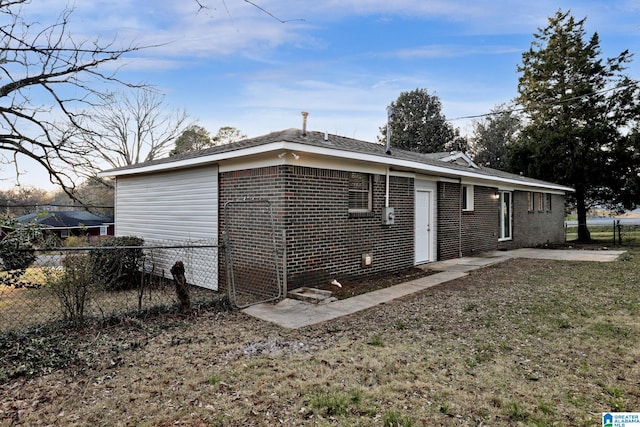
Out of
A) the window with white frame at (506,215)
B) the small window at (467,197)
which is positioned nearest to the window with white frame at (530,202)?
the window with white frame at (506,215)

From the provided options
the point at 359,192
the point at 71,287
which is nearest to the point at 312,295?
the point at 359,192

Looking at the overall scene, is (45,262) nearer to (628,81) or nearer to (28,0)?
(28,0)

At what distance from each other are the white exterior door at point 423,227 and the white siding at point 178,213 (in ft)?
17.4

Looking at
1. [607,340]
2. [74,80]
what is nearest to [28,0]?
[74,80]

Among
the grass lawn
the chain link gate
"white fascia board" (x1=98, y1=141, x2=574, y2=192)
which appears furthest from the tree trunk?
the chain link gate

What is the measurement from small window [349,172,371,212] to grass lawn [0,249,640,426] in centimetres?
294

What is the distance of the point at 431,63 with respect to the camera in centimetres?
1550

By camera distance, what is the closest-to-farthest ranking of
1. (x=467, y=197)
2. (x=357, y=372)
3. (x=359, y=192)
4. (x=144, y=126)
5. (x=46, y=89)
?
(x=357, y=372), (x=46, y=89), (x=359, y=192), (x=467, y=197), (x=144, y=126)

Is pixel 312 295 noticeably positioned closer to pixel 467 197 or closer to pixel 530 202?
pixel 467 197

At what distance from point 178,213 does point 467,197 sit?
29.0ft

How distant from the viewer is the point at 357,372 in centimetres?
372

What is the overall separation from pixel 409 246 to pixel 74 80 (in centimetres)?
793

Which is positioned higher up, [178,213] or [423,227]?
[178,213]

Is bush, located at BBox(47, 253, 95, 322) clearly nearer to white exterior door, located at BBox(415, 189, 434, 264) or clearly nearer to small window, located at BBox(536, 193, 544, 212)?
white exterior door, located at BBox(415, 189, 434, 264)
